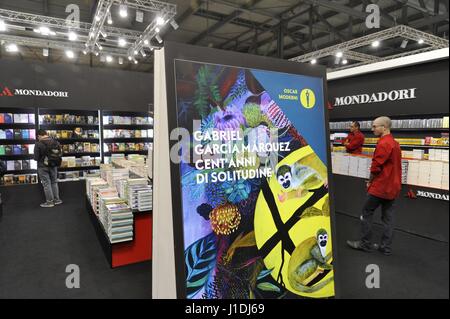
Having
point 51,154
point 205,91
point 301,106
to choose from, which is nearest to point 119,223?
point 205,91

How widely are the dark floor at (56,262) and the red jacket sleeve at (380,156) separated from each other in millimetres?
2742

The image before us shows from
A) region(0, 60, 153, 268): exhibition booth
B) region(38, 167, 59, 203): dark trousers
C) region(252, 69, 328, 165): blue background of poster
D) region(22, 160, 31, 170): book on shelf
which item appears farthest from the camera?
region(22, 160, 31, 170): book on shelf

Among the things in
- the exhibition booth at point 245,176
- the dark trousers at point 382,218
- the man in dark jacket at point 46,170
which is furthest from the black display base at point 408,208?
the man in dark jacket at point 46,170

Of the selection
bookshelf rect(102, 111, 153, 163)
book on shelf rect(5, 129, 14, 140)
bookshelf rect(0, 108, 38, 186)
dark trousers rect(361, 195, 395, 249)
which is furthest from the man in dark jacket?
dark trousers rect(361, 195, 395, 249)

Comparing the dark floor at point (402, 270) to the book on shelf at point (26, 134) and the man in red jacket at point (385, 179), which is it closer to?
the man in red jacket at point (385, 179)

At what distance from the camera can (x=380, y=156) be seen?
3256 mm

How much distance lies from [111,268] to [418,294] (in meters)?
2.98

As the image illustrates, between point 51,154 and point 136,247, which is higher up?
point 51,154

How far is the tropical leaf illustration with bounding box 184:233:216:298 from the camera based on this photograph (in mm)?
1730

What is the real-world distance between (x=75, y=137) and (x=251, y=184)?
6671mm

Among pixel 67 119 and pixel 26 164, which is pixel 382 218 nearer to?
pixel 67 119

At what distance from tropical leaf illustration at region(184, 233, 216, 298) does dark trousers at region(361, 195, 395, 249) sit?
2.49m

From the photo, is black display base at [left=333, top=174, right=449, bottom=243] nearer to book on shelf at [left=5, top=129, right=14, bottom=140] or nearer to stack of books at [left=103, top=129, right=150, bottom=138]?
stack of books at [left=103, top=129, right=150, bottom=138]

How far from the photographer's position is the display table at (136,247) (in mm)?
3445
